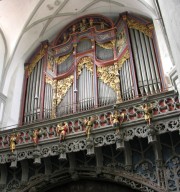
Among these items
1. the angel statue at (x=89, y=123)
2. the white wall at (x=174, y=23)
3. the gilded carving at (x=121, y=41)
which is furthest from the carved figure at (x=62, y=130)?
the white wall at (x=174, y=23)

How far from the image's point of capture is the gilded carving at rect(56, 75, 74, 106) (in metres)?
10.5

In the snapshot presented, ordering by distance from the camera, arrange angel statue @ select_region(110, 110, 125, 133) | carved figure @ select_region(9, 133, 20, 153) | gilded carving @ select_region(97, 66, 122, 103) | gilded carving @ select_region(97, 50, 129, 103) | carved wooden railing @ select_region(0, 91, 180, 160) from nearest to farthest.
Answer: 1. carved wooden railing @ select_region(0, 91, 180, 160)
2. angel statue @ select_region(110, 110, 125, 133)
3. carved figure @ select_region(9, 133, 20, 153)
4. gilded carving @ select_region(97, 66, 122, 103)
5. gilded carving @ select_region(97, 50, 129, 103)

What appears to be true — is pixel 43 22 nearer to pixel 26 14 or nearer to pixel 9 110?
pixel 26 14

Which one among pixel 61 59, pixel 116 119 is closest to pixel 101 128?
pixel 116 119

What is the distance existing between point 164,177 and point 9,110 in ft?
21.0

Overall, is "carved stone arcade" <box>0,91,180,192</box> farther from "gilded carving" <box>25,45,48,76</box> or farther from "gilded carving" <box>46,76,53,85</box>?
"gilded carving" <box>25,45,48,76</box>

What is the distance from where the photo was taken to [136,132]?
7047mm

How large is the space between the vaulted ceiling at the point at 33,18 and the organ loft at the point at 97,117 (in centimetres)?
44

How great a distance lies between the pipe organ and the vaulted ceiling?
0.34 m

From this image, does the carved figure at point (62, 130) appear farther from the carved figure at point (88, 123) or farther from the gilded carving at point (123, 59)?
the gilded carving at point (123, 59)

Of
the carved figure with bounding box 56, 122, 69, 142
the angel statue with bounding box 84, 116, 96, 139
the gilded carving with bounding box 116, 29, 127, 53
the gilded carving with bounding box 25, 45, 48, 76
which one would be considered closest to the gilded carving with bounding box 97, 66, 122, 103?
the gilded carving with bounding box 116, 29, 127, 53

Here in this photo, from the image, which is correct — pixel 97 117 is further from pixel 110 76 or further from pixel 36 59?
pixel 36 59

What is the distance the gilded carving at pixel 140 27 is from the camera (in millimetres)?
10329

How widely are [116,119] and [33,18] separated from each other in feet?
21.3
